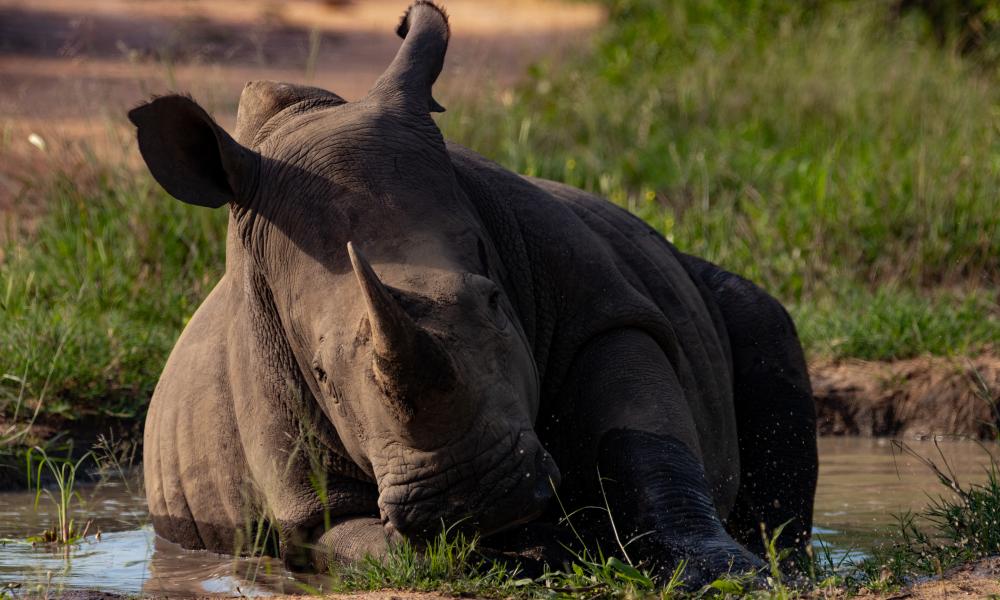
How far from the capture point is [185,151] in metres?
4.21

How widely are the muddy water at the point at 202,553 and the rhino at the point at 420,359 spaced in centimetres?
15

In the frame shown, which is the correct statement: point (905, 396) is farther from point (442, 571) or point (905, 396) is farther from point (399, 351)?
point (399, 351)

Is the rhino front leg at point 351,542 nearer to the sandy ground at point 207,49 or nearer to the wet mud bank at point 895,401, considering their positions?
the wet mud bank at point 895,401

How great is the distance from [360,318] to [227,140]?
0.74m

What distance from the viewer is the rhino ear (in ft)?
13.7

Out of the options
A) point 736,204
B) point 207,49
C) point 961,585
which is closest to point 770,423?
point 961,585

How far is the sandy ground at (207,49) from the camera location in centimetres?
978

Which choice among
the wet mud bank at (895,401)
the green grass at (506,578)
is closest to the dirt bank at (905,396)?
the wet mud bank at (895,401)

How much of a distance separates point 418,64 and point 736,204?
17.0ft

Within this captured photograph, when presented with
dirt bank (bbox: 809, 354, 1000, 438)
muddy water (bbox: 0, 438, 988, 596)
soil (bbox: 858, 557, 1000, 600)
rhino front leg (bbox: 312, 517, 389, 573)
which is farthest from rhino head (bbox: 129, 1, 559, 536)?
Answer: dirt bank (bbox: 809, 354, 1000, 438)

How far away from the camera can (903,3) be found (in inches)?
547

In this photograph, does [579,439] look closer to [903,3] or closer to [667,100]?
[667,100]

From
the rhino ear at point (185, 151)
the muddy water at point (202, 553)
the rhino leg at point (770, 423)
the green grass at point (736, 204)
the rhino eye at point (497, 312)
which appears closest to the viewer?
the rhino eye at point (497, 312)

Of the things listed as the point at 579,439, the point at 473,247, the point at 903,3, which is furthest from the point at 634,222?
the point at 903,3
